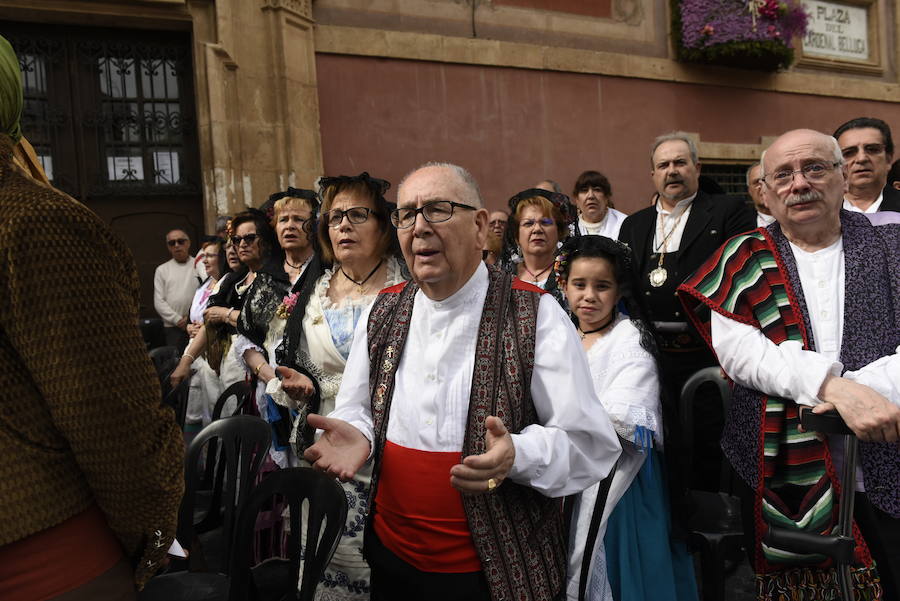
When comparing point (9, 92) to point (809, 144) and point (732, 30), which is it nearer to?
point (809, 144)

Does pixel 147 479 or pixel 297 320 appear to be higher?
pixel 297 320

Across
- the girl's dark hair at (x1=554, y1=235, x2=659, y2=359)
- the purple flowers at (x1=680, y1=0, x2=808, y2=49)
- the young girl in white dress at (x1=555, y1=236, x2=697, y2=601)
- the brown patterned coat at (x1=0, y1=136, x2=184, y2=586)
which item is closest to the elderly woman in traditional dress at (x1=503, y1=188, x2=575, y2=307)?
the girl's dark hair at (x1=554, y1=235, x2=659, y2=359)

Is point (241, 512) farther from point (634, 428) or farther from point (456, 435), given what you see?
point (634, 428)

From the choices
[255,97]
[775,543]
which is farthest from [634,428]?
[255,97]

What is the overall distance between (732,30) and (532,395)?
33.0 feet

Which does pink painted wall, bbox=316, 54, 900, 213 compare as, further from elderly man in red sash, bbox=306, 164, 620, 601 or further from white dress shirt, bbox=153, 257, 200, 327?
elderly man in red sash, bbox=306, 164, 620, 601

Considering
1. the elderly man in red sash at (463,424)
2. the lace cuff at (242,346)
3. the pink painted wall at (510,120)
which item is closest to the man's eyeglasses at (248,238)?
the lace cuff at (242,346)

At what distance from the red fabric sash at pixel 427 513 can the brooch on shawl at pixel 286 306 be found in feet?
4.91

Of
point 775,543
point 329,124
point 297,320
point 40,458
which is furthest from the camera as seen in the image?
point 329,124

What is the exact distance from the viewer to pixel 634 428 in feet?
8.02

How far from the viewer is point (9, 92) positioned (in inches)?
50.5

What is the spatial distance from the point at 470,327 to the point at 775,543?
112 cm

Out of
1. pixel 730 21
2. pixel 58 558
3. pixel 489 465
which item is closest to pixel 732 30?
pixel 730 21

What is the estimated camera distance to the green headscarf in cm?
125
